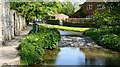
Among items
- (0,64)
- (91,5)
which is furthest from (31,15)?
(91,5)

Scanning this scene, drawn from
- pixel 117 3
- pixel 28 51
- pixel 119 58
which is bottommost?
pixel 119 58

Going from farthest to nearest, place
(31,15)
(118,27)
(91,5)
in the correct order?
1. (91,5)
2. (31,15)
3. (118,27)

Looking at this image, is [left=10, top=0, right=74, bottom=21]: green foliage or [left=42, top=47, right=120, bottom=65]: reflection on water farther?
[left=10, top=0, right=74, bottom=21]: green foliage

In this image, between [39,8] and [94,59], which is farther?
[39,8]

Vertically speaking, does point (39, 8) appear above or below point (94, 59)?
above

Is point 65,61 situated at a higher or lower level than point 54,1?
lower

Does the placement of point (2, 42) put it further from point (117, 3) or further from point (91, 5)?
point (91, 5)

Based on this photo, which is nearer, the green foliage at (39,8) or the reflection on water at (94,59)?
the reflection on water at (94,59)

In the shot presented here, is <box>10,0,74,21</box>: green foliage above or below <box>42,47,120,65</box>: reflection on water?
above

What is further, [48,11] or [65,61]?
[48,11]

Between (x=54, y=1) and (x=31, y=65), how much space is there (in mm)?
18882

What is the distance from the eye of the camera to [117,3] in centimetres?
2834

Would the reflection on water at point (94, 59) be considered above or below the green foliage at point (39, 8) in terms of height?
below

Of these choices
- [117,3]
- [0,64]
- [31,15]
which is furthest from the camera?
[31,15]
